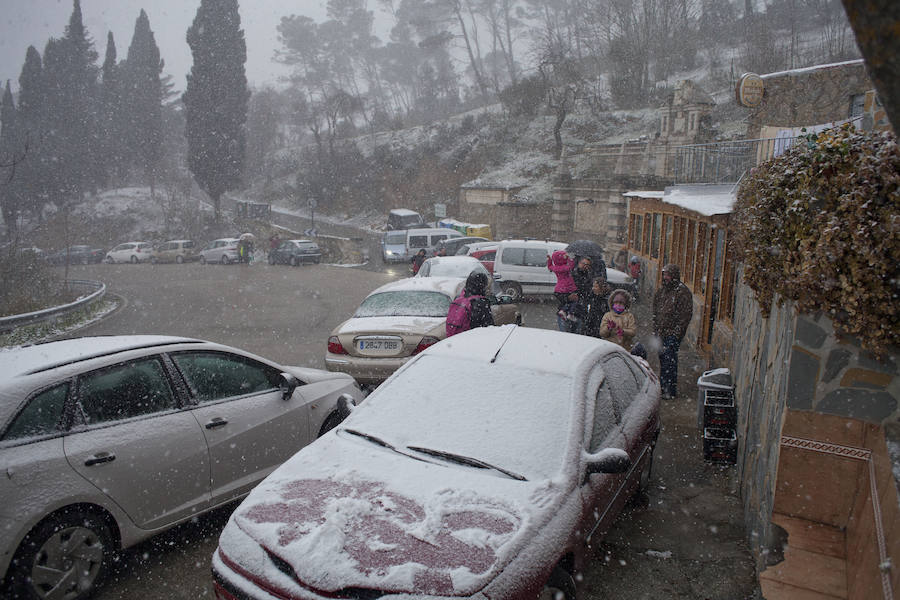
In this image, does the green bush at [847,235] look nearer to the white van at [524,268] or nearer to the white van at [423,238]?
the white van at [524,268]

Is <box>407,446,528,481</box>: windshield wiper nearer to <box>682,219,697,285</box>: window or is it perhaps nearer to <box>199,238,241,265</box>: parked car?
<box>682,219,697,285</box>: window

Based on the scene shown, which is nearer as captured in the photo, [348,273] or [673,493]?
[673,493]

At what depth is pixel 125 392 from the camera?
13.5 feet

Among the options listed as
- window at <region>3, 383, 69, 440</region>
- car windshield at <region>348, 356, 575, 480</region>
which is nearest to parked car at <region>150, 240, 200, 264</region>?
window at <region>3, 383, 69, 440</region>

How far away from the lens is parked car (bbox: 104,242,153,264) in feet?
120

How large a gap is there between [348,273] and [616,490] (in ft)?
70.1

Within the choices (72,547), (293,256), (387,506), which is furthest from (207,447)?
(293,256)

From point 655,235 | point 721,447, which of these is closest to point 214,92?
point 655,235

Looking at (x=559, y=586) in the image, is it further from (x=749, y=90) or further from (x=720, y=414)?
(x=749, y=90)

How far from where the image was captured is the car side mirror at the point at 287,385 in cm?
506

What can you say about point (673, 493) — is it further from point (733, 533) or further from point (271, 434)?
point (271, 434)

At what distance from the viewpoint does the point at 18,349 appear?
4391mm

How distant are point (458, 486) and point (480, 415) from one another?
605 mm

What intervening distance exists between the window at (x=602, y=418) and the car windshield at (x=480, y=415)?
238 millimetres
